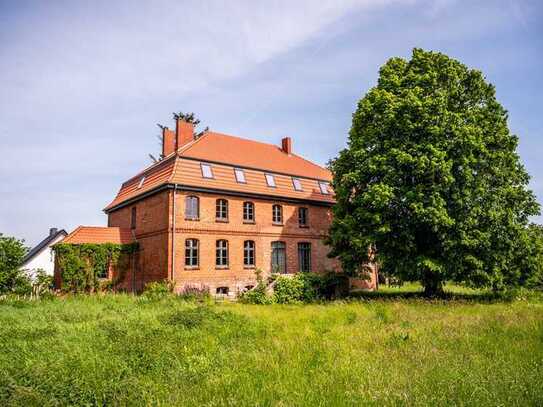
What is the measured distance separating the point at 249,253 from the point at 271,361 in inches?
638

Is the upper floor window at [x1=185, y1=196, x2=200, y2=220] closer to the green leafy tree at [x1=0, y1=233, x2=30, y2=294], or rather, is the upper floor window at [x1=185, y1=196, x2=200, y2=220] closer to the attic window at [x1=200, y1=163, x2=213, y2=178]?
the attic window at [x1=200, y1=163, x2=213, y2=178]

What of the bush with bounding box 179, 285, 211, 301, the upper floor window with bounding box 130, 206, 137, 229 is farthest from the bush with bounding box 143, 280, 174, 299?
the upper floor window with bounding box 130, 206, 137, 229

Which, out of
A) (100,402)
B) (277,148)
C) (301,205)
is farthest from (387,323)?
(277,148)

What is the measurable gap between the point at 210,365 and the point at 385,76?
16.8 m

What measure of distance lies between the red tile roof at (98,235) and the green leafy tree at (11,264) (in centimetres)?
254

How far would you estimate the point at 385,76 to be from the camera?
19.0 metres

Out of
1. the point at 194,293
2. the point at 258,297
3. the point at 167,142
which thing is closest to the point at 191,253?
the point at 194,293

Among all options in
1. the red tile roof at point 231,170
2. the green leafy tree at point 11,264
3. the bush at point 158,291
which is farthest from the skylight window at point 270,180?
the green leafy tree at point 11,264

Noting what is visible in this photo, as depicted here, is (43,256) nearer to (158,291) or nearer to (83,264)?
(83,264)

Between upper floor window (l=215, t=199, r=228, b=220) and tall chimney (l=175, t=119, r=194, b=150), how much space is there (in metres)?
4.69

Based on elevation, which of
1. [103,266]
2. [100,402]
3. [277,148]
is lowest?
[100,402]

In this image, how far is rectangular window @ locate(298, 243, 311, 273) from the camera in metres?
24.8

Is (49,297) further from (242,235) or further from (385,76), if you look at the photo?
(385,76)

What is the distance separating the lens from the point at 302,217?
25.4 m
